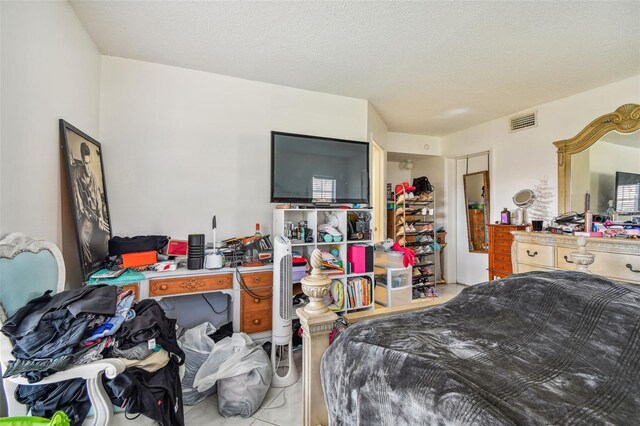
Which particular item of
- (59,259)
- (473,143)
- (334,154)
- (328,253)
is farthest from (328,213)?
(473,143)

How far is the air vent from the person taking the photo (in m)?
3.30

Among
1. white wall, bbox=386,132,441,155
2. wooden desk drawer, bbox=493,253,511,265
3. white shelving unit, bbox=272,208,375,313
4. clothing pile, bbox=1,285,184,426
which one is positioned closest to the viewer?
clothing pile, bbox=1,285,184,426

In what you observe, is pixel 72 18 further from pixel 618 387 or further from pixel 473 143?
pixel 473 143

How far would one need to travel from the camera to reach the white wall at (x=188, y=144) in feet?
7.36

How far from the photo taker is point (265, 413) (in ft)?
5.27

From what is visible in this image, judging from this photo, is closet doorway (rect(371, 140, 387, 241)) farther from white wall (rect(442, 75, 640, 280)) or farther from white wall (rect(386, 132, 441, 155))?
white wall (rect(442, 75, 640, 280))

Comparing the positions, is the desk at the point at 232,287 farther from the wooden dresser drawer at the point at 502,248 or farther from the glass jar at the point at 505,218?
the glass jar at the point at 505,218

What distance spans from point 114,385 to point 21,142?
4.03 ft

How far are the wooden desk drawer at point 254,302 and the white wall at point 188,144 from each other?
69cm

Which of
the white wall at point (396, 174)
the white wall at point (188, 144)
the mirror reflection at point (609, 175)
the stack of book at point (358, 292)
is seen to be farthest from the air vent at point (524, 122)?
the stack of book at point (358, 292)

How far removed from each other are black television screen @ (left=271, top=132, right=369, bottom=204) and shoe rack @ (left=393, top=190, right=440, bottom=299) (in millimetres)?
1293

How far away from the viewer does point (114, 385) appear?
1016 millimetres

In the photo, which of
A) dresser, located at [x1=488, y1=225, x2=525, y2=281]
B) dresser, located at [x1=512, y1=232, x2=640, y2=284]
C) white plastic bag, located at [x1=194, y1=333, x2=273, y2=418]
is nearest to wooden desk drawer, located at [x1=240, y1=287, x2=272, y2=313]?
white plastic bag, located at [x1=194, y1=333, x2=273, y2=418]

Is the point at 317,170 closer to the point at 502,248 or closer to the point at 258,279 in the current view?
the point at 258,279
